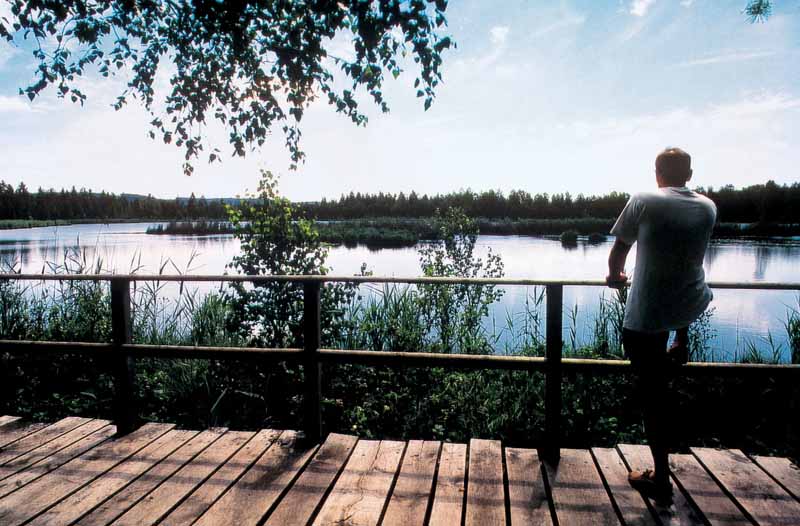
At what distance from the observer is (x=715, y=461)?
2.91m

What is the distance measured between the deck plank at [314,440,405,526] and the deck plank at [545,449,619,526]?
0.85 meters

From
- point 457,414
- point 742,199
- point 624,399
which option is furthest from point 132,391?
point 742,199

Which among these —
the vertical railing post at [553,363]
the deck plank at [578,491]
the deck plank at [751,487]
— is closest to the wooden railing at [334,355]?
the vertical railing post at [553,363]

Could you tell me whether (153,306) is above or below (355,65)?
below

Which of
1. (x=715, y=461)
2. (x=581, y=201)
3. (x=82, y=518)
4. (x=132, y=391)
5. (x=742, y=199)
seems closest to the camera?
(x=82, y=518)

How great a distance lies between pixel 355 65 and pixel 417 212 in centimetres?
2076

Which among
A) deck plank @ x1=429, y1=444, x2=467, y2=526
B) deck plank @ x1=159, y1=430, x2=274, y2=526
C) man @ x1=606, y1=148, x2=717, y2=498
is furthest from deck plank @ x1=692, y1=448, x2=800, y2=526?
deck plank @ x1=159, y1=430, x2=274, y2=526

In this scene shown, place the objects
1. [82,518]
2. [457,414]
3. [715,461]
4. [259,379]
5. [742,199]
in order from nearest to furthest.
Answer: [82,518] → [715,461] → [457,414] → [259,379] → [742,199]

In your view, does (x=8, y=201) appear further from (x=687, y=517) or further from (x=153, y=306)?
(x=687, y=517)

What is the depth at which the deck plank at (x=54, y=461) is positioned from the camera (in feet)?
8.70

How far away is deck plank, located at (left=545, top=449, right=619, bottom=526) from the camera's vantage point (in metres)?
2.30

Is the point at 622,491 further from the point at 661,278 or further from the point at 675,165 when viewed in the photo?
the point at 675,165

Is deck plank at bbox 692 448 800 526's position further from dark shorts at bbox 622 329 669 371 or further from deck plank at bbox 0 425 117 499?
deck plank at bbox 0 425 117 499

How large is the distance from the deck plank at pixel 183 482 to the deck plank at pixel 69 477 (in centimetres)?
44
